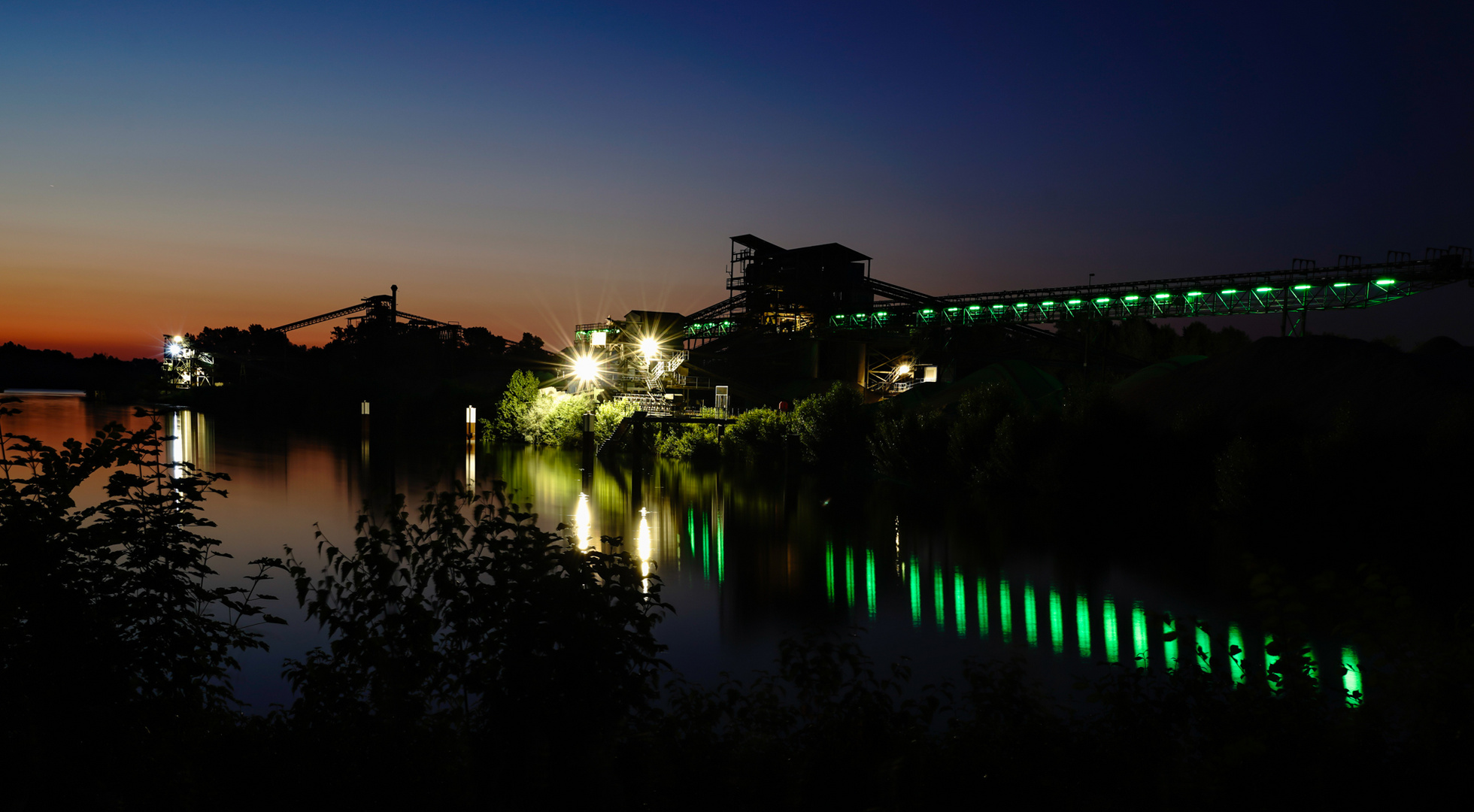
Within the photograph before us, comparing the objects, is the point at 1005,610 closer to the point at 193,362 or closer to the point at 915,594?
the point at 915,594

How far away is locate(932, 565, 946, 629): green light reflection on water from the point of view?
13080 mm

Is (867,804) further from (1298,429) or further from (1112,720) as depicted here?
(1298,429)

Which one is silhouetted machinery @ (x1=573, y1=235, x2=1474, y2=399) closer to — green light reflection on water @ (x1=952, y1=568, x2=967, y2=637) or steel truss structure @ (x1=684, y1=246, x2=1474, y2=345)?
steel truss structure @ (x1=684, y1=246, x2=1474, y2=345)

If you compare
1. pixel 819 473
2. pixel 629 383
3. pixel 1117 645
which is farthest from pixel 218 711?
pixel 629 383

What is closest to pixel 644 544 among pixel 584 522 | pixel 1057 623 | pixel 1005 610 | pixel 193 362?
pixel 584 522

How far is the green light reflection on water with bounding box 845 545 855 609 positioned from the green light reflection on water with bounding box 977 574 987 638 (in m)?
2.08

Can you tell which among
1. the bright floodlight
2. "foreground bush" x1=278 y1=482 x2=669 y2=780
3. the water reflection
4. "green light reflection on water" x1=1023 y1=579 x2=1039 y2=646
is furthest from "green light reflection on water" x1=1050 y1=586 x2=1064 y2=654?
the bright floodlight

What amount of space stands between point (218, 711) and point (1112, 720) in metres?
6.46

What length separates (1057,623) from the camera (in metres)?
13.1

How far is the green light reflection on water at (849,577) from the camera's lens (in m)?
14.4

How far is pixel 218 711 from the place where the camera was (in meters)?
5.89

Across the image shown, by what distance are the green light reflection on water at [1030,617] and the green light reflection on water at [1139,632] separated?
51.9 inches

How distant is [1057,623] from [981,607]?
1.30 m

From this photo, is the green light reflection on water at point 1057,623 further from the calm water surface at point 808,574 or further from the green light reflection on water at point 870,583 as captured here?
the green light reflection on water at point 870,583
